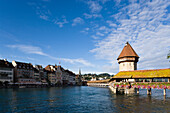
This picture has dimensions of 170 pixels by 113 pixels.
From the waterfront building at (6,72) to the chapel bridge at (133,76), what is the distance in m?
56.3

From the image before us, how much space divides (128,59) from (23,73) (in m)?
62.6

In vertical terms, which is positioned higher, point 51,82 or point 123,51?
point 123,51

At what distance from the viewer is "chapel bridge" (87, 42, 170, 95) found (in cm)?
3856

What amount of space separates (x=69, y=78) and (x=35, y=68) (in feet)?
149

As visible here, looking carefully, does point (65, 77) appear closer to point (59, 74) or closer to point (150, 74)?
point (59, 74)

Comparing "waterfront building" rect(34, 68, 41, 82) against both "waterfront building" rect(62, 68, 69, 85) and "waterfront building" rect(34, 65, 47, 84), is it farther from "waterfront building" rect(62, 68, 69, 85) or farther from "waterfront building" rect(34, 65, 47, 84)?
"waterfront building" rect(62, 68, 69, 85)

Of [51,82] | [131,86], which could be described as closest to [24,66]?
[51,82]

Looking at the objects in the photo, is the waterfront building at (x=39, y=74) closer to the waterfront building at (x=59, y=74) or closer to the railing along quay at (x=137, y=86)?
the waterfront building at (x=59, y=74)

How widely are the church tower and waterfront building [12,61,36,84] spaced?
5679cm

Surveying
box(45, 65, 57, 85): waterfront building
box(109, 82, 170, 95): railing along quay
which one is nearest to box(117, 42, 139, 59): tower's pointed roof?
box(109, 82, 170, 95): railing along quay

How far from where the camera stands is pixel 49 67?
126812 millimetres

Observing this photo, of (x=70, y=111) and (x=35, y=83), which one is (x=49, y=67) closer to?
(x=35, y=83)

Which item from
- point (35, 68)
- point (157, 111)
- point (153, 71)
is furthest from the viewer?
point (35, 68)

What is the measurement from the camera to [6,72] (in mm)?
80125
